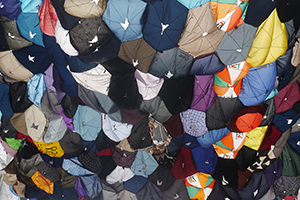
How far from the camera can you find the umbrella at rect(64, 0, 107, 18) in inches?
88.8

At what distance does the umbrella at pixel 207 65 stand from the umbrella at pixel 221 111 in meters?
0.31

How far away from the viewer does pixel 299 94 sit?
9.10 ft

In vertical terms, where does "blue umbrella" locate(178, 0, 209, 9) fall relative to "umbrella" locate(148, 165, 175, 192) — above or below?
above

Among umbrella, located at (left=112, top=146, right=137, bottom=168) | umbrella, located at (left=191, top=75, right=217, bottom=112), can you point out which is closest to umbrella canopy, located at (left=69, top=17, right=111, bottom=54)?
umbrella, located at (left=191, top=75, right=217, bottom=112)

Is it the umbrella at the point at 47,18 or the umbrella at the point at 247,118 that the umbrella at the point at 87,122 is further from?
the umbrella at the point at 247,118

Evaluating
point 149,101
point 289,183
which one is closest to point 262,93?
point 149,101

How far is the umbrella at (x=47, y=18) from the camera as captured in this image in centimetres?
248

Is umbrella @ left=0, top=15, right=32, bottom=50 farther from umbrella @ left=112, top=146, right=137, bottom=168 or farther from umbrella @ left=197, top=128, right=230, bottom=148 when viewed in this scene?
umbrella @ left=197, top=128, right=230, bottom=148

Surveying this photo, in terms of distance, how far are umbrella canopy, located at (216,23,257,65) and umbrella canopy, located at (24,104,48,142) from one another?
2.00 meters

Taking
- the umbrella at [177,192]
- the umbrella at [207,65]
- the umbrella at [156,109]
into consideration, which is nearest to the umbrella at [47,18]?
the umbrella at [156,109]

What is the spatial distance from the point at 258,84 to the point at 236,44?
45cm

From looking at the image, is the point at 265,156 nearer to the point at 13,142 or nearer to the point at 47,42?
the point at 47,42

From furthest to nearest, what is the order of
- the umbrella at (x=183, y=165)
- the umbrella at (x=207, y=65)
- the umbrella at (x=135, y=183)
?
the umbrella at (x=135, y=183), the umbrella at (x=183, y=165), the umbrella at (x=207, y=65)

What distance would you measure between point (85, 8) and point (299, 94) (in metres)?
2.23
